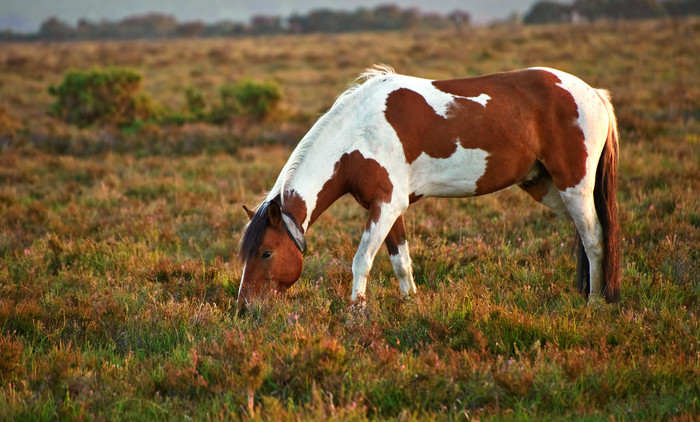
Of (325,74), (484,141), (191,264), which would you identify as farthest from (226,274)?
(325,74)

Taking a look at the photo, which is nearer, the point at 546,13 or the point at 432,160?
the point at 432,160

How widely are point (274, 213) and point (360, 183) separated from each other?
28.5 inches

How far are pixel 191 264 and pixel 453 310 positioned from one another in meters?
2.73

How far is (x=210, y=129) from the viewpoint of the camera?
14.0m

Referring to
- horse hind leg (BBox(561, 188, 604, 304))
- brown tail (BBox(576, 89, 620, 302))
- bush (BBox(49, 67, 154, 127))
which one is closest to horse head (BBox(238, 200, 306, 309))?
horse hind leg (BBox(561, 188, 604, 304))

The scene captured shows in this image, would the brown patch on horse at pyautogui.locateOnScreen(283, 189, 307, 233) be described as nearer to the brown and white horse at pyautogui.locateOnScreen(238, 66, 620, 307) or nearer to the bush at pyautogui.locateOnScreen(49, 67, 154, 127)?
the brown and white horse at pyautogui.locateOnScreen(238, 66, 620, 307)

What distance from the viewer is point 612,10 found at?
2539 inches

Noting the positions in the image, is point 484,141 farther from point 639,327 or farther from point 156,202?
point 156,202

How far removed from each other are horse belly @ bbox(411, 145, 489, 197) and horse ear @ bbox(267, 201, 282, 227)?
3.65ft

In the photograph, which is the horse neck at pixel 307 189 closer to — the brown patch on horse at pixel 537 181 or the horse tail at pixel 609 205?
the brown patch on horse at pixel 537 181

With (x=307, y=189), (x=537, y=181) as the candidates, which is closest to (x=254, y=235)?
(x=307, y=189)

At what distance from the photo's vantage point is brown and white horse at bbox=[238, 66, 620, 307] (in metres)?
4.57

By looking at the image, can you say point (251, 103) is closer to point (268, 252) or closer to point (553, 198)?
point (553, 198)

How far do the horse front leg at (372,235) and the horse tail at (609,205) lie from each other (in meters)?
1.80
